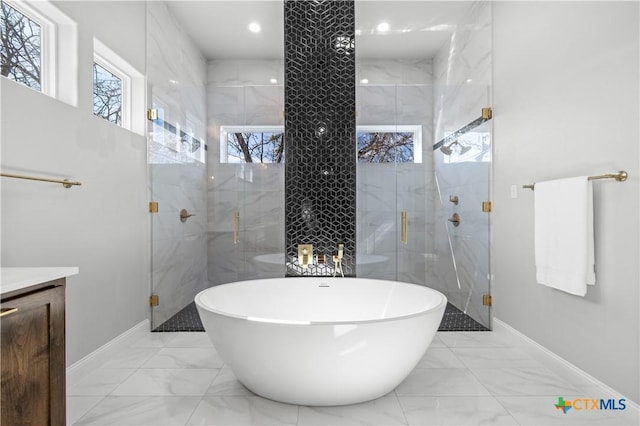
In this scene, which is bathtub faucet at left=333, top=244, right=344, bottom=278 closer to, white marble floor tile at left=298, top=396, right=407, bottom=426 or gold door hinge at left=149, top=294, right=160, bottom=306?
white marble floor tile at left=298, top=396, right=407, bottom=426

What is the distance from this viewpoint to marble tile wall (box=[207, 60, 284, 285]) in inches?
128

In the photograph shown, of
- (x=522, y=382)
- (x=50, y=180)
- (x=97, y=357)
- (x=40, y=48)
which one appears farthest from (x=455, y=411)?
(x=40, y=48)

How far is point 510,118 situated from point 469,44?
0.86 metres

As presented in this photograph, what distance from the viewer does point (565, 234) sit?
2.15 meters

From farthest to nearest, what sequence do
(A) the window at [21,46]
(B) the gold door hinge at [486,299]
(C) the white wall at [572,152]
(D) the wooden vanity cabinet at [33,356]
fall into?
(B) the gold door hinge at [486,299], (A) the window at [21,46], (C) the white wall at [572,152], (D) the wooden vanity cabinet at [33,356]

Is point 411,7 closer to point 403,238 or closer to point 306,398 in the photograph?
point 403,238

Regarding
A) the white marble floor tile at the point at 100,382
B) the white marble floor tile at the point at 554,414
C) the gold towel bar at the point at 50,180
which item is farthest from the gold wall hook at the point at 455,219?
the gold towel bar at the point at 50,180

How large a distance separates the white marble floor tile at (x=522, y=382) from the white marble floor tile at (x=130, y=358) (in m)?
2.25

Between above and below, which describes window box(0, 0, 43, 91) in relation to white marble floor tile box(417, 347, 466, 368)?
above

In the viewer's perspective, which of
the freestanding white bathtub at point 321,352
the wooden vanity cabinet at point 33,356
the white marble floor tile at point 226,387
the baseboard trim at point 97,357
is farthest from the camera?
the baseboard trim at point 97,357

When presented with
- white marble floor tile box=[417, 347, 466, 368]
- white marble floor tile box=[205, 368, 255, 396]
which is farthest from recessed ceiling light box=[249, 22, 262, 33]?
white marble floor tile box=[417, 347, 466, 368]

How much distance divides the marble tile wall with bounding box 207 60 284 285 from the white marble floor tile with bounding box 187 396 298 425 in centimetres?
135

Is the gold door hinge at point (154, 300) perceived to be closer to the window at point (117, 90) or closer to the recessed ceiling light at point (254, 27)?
the window at point (117, 90)

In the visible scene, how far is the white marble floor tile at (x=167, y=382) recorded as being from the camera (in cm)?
215
